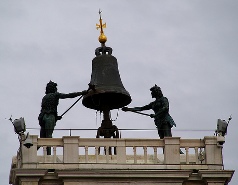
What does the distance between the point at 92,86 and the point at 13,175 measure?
459 centimetres

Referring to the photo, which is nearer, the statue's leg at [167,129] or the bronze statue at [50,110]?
the bronze statue at [50,110]

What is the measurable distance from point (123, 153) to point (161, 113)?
3273 mm

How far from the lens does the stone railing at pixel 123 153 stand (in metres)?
42.1

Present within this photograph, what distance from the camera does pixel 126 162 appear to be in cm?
4247

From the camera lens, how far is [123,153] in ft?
140

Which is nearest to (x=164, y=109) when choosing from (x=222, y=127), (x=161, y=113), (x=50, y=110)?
(x=161, y=113)

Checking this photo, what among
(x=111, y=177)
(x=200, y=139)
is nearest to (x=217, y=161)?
(x=200, y=139)

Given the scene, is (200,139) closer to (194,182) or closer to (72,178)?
(194,182)

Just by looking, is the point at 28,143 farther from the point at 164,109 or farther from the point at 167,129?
the point at 164,109

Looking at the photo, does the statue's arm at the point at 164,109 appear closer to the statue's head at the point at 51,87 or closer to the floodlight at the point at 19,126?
the statue's head at the point at 51,87

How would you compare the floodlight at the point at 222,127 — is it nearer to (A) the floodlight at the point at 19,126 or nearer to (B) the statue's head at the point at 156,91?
(B) the statue's head at the point at 156,91

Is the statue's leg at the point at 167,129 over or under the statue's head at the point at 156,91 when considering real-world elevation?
under

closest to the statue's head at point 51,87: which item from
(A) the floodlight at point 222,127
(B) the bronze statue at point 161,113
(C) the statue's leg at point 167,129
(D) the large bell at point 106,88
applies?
(D) the large bell at point 106,88

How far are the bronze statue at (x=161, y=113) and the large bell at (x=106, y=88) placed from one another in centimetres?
100
